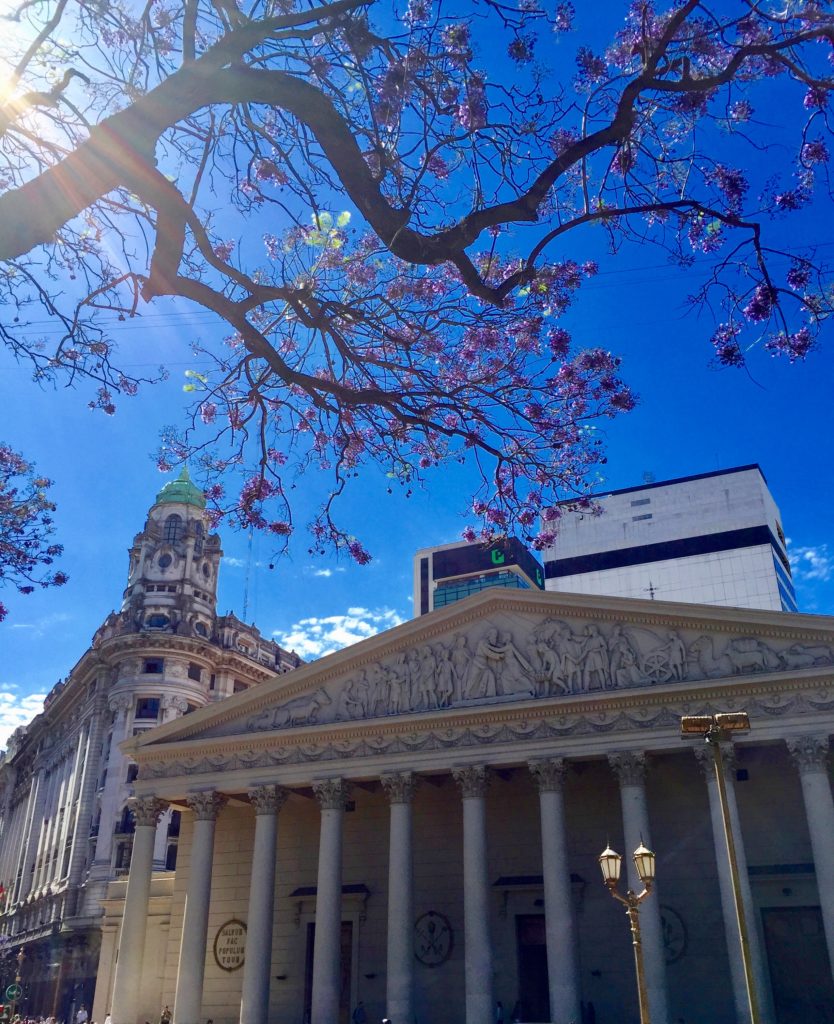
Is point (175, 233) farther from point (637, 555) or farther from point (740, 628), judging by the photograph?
point (637, 555)

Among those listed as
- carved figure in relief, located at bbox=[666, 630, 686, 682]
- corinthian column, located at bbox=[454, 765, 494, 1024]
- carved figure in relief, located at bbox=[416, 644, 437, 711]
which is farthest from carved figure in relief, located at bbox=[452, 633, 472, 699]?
carved figure in relief, located at bbox=[666, 630, 686, 682]

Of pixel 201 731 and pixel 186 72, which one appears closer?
pixel 186 72

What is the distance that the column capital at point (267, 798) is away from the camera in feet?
105

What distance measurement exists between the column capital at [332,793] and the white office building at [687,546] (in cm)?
6002

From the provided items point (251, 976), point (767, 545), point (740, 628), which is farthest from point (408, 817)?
point (767, 545)

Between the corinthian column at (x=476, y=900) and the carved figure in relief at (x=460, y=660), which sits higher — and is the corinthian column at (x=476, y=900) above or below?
below

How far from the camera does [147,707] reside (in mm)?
57344

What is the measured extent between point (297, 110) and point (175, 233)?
142 centimetres

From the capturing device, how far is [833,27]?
7715 millimetres

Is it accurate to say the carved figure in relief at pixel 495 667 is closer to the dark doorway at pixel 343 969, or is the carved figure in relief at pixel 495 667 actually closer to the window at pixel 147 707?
the dark doorway at pixel 343 969

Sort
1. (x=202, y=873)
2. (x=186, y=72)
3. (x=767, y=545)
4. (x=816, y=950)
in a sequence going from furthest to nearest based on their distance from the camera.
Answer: (x=767, y=545) → (x=202, y=873) → (x=816, y=950) → (x=186, y=72)

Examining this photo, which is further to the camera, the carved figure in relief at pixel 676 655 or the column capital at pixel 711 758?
the carved figure in relief at pixel 676 655

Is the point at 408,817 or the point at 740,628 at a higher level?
the point at 740,628

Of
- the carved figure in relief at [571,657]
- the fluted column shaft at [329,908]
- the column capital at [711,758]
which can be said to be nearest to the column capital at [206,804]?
the fluted column shaft at [329,908]
